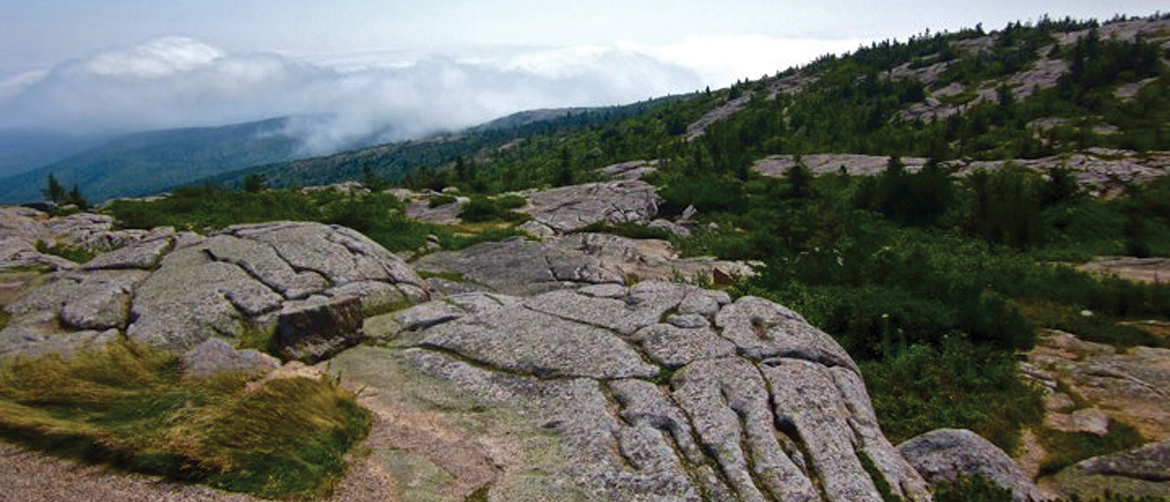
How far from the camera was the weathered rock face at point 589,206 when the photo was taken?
40469mm

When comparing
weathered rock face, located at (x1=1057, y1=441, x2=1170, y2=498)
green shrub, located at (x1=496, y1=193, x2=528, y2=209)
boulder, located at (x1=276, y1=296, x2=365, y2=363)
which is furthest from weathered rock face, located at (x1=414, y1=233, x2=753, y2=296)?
green shrub, located at (x1=496, y1=193, x2=528, y2=209)

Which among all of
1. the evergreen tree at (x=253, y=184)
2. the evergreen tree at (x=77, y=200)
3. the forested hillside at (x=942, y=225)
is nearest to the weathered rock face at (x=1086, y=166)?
the forested hillside at (x=942, y=225)

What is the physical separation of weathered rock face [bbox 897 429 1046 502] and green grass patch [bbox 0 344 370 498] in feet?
31.0

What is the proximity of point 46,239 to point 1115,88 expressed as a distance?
11383 centimetres

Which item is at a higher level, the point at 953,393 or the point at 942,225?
the point at 953,393

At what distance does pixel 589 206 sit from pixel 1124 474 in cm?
3717

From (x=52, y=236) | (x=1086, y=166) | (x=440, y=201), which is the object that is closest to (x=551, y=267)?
(x=52, y=236)

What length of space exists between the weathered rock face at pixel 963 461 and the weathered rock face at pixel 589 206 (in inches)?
1081

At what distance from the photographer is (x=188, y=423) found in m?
9.58

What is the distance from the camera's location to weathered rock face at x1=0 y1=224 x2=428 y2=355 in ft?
47.8

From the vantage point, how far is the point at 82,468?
909 centimetres

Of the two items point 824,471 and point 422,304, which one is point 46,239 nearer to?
point 422,304

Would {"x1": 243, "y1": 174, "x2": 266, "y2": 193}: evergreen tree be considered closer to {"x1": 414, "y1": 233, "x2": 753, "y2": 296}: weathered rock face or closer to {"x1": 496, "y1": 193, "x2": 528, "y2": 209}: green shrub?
{"x1": 496, "y1": 193, "x2": 528, "y2": 209}: green shrub

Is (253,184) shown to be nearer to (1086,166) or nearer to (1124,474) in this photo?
(1124,474)
